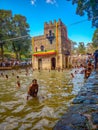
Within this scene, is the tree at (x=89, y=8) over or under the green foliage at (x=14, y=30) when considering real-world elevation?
under

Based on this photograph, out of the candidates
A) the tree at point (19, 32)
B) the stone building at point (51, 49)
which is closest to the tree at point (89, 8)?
the stone building at point (51, 49)

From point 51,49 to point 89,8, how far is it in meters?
30.4

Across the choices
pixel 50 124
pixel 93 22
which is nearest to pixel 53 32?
pixel 93 22

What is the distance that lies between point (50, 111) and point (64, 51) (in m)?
43.2

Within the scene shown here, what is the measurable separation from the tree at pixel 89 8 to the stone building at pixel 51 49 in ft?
87.5

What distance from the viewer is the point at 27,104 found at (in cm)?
955

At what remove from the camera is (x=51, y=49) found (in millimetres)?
49812

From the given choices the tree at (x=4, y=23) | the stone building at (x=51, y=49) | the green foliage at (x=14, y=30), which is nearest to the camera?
the stone building at (x=51, y=49)

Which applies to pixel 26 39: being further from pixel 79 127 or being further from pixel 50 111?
pixel 79 127

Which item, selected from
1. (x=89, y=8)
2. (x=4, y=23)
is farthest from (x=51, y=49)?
(x=89, y=8)

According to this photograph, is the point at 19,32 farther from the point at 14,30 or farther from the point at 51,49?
the point at 51,49

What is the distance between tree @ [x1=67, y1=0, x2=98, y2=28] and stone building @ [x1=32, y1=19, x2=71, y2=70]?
2667 cm

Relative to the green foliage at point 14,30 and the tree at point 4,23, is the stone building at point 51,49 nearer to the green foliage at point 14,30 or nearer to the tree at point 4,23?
the green foliage at point 14,30

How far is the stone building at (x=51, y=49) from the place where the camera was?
48.3m
